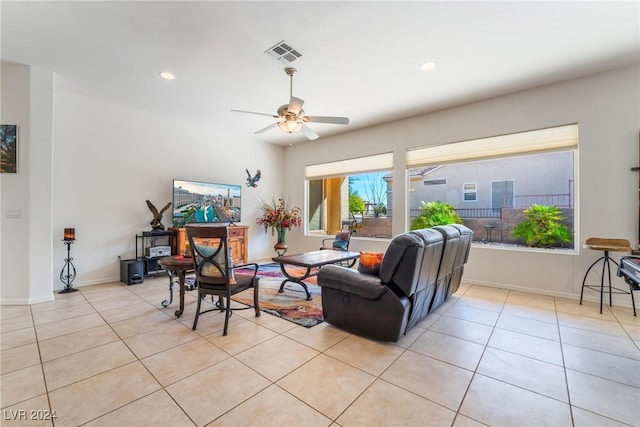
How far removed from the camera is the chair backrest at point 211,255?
105 inches

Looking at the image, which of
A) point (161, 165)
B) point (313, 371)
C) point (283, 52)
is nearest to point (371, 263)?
point (313, 371)

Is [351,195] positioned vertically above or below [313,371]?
above

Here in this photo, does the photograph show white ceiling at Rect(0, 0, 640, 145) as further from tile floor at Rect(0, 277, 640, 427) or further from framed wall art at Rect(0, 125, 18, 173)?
tile floor at Rect(0, 277, 640, 427)

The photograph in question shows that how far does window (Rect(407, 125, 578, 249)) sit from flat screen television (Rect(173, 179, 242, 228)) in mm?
3827

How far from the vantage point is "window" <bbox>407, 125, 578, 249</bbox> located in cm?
399

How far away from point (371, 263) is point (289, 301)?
4.79 ft

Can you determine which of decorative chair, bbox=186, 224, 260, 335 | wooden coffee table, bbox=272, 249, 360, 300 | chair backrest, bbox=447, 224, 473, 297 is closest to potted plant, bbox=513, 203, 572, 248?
chair backrest, bbox=447, 224, 473, 297

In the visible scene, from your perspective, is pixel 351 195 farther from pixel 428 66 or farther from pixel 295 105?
pixel 295 105

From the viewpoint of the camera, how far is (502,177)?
4711 mm

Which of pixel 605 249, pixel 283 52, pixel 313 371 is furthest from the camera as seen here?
pixel 605 249

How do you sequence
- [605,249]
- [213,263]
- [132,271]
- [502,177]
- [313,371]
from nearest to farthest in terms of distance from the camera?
[313,371]
[213,263]
[605,249]
[132,271]
[502,177]

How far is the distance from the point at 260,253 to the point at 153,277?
2525 mm

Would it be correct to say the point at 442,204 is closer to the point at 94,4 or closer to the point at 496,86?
the point at 496,86

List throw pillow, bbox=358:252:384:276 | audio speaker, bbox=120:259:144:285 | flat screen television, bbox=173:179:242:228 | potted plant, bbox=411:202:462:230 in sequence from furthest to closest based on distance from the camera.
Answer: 1. flat screen television, bbox=173:179:242:228
2. potted plant, bbox=411:202:462:230
3. audio speaker, bbox=120:259:144:285
4. throw pillow, bbox=358:252:384:276
